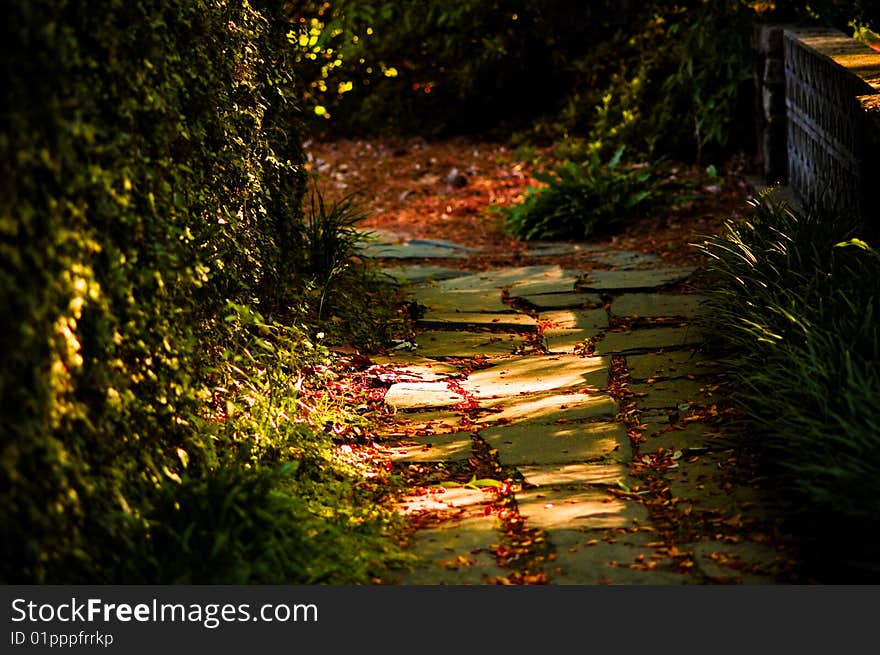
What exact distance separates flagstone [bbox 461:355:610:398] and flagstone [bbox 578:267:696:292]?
1.33 m

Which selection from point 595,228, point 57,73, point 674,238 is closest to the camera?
point 57,73

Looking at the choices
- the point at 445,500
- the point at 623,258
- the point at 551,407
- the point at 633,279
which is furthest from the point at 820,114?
the point at 445,500

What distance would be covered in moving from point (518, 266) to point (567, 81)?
201 inches

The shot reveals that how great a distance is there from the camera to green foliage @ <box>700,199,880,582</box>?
2.96 metres

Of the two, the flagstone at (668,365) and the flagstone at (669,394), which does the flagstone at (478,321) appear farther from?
the flagstone at (669,394)

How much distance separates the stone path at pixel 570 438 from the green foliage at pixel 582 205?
164cm

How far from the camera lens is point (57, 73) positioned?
8.24 feet

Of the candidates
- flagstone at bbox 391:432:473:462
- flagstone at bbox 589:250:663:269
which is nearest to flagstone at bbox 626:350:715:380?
flagstone at bbox 391:432:473:462

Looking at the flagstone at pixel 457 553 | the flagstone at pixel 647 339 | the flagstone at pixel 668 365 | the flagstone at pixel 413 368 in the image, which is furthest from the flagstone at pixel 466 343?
the flagstone at pixel 457 553

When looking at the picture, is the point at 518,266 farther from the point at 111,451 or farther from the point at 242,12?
the point at 111,451

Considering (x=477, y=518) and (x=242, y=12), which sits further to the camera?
(x=242, y=12)

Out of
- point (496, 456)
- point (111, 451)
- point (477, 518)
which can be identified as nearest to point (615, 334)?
point (496, 456)

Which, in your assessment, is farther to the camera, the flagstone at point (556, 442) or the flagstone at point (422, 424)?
the flagstone at point (422, 424)

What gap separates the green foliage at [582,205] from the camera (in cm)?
820
